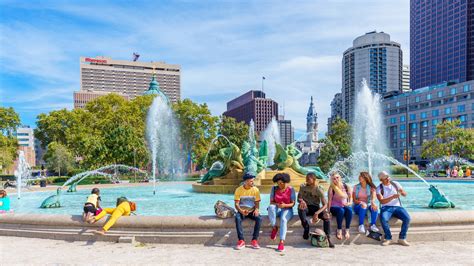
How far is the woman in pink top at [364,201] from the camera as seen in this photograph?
785cm

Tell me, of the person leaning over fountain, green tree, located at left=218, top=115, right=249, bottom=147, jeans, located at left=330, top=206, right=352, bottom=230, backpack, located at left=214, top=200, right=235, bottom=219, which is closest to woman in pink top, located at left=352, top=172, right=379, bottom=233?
the person leaning over fountain

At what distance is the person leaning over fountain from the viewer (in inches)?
299

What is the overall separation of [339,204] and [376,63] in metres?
156

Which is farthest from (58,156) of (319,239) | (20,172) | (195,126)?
(319,239)

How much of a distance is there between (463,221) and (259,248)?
4.27m

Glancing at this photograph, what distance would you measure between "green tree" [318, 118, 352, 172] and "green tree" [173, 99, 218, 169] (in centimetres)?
1496

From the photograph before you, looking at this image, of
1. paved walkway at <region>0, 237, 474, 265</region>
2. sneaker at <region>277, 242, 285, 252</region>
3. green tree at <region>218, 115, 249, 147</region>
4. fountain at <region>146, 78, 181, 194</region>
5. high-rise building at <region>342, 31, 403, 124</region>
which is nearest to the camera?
paved walkway at <region>0, 237, 474, 265</region>

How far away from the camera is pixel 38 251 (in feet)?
24.6

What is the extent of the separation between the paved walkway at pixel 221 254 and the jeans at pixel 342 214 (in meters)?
0.47

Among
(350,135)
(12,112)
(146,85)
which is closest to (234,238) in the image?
(350,135)

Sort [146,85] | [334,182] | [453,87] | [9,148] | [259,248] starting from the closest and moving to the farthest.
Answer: [259,248], [334,182], [9,148], [453,87], [146,85]

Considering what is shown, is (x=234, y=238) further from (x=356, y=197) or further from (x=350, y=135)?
(x=350, y=135)

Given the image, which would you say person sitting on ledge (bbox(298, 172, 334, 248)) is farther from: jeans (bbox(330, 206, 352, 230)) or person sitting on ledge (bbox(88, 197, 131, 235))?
person sitting on ledge (bbox(88, 197, 131, 235))

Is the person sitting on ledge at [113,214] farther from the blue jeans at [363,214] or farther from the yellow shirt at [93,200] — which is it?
the blue jeans at [363,214]
